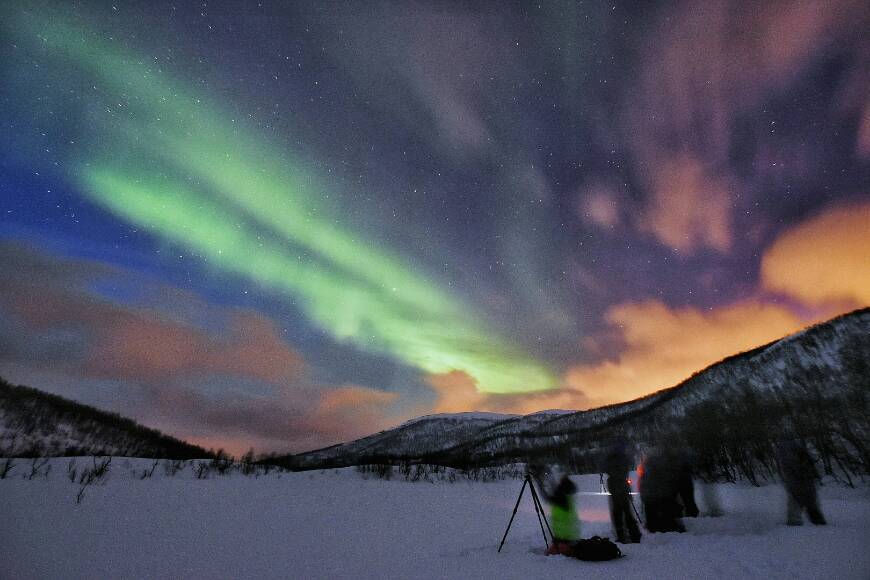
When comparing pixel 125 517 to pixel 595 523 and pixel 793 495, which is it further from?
pixel 793 495

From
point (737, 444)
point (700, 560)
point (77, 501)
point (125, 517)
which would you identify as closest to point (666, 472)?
point (700, 560)

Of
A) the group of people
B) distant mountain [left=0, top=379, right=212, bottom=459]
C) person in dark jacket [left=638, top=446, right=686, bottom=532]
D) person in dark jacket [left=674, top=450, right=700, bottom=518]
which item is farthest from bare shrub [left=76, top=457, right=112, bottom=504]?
distant mountain [left=0, top=379, right=212, bottom=459]

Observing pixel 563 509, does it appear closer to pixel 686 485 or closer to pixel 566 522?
pixel 566 522

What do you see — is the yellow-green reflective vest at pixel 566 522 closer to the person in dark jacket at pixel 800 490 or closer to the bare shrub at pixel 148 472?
the person in dark jacket at pixel 800 490

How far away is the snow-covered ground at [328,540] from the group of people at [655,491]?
54 cm

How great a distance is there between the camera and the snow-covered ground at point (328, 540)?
20.9 ft

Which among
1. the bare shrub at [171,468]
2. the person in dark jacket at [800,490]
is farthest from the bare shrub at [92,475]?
the person in dark jacket at [800,490]

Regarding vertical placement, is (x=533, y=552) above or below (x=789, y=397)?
below

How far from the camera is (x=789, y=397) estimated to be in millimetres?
70062

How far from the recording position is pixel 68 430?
251 feet

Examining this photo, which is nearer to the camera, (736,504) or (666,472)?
(666,472)

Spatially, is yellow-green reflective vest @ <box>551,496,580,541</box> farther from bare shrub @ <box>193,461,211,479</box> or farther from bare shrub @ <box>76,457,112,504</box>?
bare shrub @ <box>193,461,211,479</box>

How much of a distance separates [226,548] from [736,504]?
1719cm

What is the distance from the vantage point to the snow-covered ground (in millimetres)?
6373
